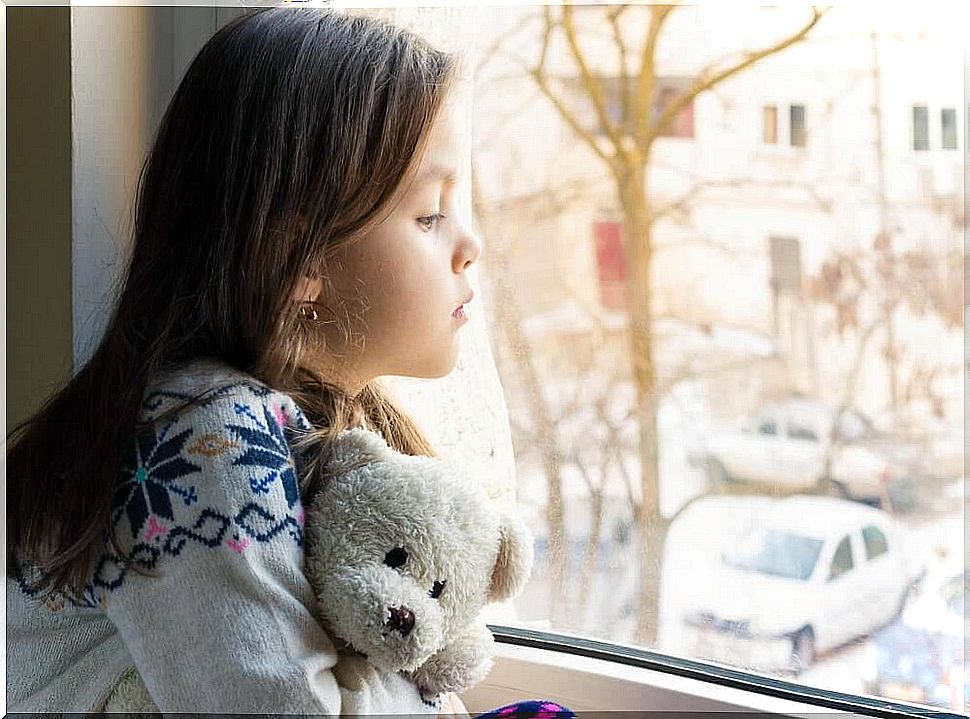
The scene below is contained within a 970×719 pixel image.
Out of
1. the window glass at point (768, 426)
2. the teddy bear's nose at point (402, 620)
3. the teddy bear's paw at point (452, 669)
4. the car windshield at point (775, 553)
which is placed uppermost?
the window glass at point (768, 426)

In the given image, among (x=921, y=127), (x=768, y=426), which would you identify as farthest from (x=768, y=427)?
(x=921, y=127)

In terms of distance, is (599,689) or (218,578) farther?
(599,689)

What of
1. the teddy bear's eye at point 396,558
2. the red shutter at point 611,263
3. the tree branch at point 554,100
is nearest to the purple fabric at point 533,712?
the teddy bear's eye at point 396,558

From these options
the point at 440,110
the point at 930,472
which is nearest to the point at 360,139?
the point at 440,110

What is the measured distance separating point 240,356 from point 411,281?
0.17 m

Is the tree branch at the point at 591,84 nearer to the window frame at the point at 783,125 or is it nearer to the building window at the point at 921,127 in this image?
the window frame at the point at 783,125

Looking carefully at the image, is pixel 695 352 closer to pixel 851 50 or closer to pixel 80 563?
pixel 851 50

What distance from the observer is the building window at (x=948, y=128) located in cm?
98

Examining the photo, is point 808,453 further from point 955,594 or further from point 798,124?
point 798,124

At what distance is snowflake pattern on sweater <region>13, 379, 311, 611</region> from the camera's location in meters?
0.74

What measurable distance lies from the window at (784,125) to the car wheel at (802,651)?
0.53 metres

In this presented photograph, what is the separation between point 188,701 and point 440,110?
1.83ft

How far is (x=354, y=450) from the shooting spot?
0.86 meters

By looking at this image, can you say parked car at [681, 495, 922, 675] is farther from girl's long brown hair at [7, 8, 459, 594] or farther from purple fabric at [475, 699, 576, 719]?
girl's long brown hair at [7, 8, 459, 594]
